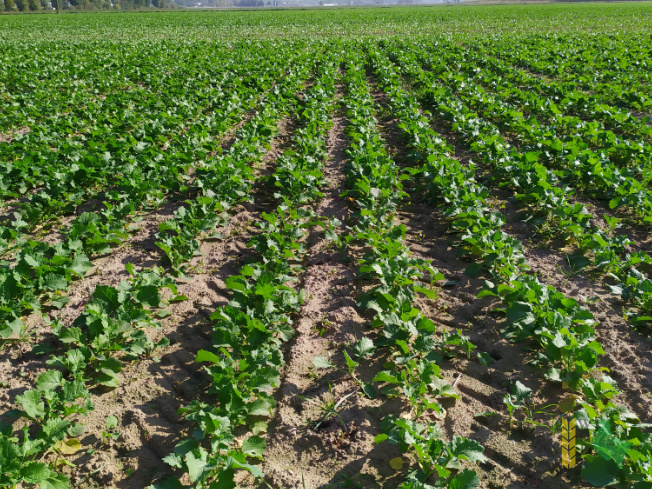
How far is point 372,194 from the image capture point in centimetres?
612

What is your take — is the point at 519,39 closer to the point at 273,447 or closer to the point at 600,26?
the point at 600,26

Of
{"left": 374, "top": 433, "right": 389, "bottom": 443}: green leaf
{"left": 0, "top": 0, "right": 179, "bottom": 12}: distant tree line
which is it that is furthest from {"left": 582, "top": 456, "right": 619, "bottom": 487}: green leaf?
{"left": 0, "top": 0, "right": 179, "bottom": 12}: distant tree line

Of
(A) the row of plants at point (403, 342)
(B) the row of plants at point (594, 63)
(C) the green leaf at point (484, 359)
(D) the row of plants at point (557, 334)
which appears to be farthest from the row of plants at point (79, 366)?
(B) the row of plants at point (594, 63)

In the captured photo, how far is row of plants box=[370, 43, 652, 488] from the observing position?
254cm

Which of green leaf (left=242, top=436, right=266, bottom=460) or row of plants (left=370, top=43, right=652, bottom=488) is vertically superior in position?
row of plants (left=370, top=43, right=652, bottom=488)

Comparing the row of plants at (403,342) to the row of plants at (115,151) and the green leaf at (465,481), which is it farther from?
the row of plants at (115,151)

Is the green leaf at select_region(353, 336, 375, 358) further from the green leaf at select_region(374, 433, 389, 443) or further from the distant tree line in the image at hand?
the distant tree line

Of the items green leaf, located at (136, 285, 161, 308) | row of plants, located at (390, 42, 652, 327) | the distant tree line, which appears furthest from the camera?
the distant tree line

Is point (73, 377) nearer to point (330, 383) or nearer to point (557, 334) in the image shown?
point (330, 383)

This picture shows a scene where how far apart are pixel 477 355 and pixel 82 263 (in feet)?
13.3

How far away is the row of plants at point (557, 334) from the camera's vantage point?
2.54 metres

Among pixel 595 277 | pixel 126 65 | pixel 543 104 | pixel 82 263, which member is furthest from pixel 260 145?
pixel 126 65

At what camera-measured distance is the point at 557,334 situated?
3.35 metres

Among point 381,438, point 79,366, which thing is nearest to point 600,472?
point 381,438
